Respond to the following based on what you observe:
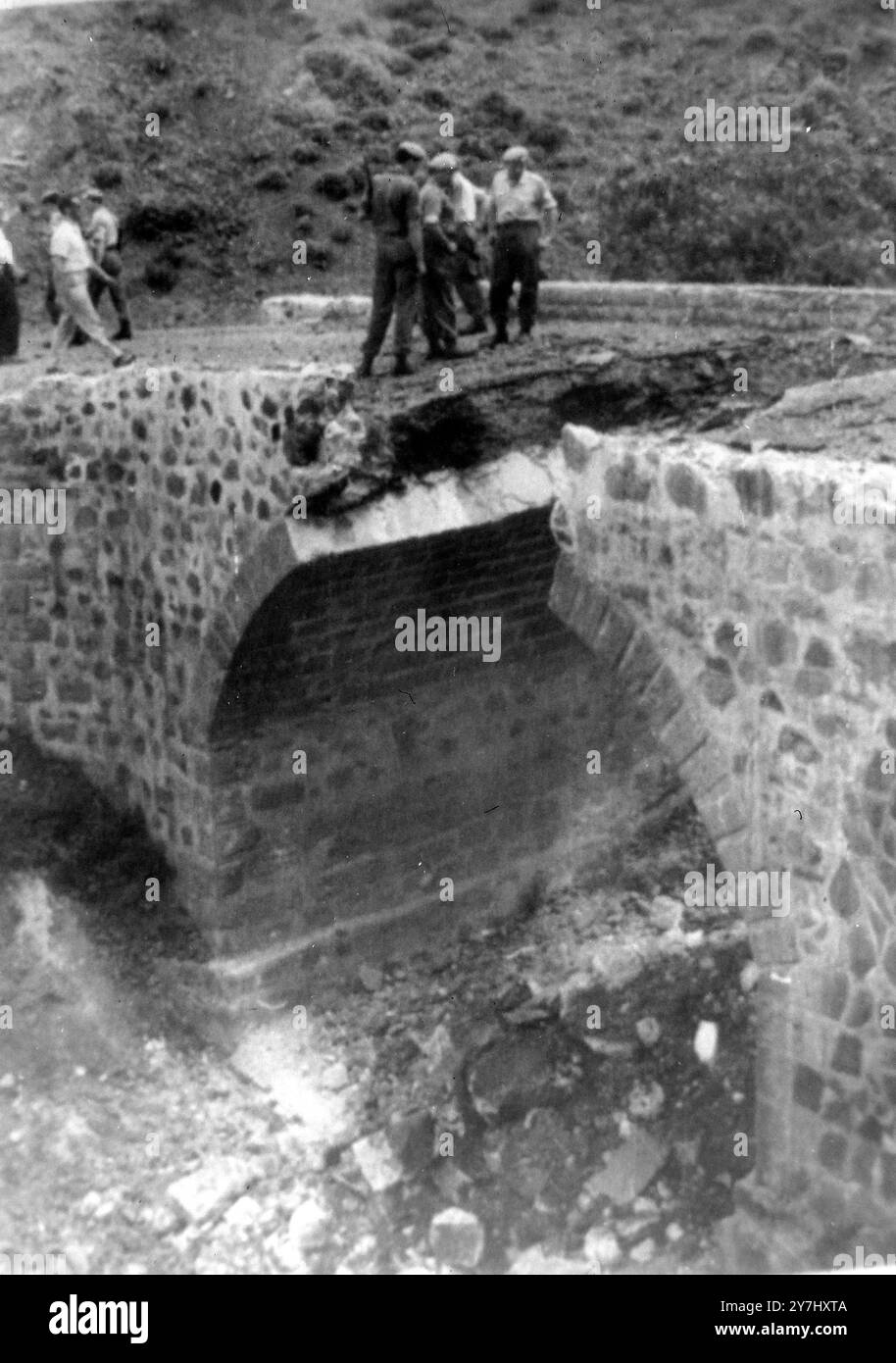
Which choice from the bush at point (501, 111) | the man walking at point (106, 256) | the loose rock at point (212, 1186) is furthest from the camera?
the bush at point (501, 111)

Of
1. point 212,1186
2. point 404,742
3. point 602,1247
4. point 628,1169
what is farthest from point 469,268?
point 602,1247

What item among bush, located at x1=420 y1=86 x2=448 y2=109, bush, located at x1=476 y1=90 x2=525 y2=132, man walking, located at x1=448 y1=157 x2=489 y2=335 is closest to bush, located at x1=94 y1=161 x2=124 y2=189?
bush, located at x1=420 y1=86 x2=448 y2=109

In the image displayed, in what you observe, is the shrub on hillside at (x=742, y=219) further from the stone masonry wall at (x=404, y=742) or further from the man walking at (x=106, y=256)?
the stone masonry wall at (x=404, y=742)

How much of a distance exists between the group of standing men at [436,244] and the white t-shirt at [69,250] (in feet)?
11.2

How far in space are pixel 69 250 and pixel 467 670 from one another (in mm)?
5468

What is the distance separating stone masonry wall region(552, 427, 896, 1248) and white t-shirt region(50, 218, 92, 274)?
25.4 feet

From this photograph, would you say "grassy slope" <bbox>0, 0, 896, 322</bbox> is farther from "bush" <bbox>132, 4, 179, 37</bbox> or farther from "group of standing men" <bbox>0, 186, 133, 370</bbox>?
"group of standing men" <bbox>0, 186, 133, 370</bbox>

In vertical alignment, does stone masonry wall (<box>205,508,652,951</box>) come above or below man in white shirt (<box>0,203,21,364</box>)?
below

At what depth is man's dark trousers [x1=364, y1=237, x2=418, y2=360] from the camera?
9.34 meters

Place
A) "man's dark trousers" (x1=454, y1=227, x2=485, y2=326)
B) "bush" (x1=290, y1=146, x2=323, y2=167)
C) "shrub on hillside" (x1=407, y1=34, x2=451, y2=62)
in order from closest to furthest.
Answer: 1. "man's dark trousers" (x1=454, y1=227, x2=485, y2=326)
2. "bush" (x1=290, y1=146, x2=323, y2=167)
3. "shrub on hillside" (x1=407, y1=34, x2=451, y2=62)

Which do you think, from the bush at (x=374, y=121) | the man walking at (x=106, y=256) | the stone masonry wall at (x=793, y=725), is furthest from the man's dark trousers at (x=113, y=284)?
the bush at (x=374, y=121)

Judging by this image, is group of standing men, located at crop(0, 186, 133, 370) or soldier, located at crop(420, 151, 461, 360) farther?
group of standing men, located at crop(0, 186, 133, 370)

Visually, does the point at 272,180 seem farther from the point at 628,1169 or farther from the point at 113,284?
the point at 628,1169

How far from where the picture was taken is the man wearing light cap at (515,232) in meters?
9.73
